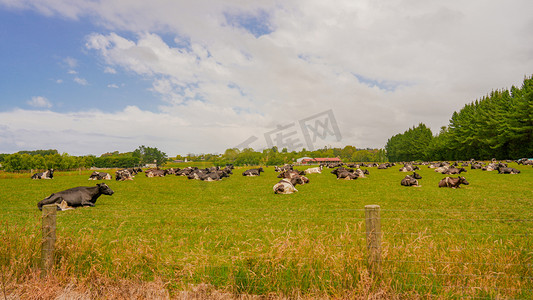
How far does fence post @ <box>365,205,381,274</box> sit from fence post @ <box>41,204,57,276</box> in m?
4.97

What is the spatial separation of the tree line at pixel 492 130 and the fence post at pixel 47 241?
66.8m

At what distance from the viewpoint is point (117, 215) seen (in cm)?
963

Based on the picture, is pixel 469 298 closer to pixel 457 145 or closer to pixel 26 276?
pixel 26 276

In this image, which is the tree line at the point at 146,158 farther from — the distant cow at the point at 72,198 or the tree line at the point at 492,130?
the tree line at the point at 492,130

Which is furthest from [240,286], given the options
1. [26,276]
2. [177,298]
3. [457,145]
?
[457,145]

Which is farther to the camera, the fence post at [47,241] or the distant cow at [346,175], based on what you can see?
the distant cow at [346,175]

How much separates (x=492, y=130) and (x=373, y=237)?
248ft

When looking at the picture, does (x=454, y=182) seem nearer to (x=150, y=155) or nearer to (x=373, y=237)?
(x=373, y=237)

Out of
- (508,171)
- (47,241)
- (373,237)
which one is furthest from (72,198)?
(508,171)

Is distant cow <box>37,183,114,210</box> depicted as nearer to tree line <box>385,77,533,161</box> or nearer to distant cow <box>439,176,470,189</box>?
distant cow <box>439,176,470,189</box>

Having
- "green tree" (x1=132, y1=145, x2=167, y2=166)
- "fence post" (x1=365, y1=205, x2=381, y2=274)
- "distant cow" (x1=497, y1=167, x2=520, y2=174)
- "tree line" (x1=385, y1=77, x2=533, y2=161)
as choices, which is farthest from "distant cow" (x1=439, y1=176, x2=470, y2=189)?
"green tree" (x1=132, y1=145, x2=167, y2=166)

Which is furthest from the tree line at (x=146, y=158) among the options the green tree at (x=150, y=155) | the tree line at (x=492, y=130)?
the tree line at (x=492, y=130)

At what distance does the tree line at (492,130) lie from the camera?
52312 millimetres

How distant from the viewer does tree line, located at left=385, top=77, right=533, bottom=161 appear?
172ft
